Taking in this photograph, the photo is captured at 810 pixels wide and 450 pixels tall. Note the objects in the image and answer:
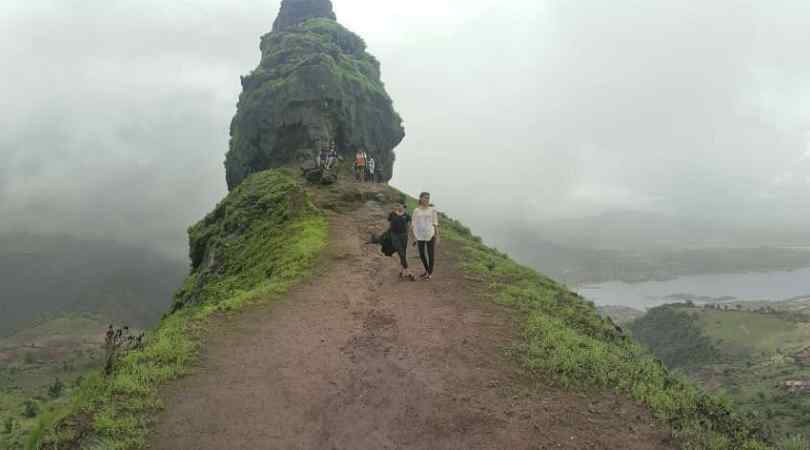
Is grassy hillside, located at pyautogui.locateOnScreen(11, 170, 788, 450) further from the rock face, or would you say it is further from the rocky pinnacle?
the rocky pinnacle

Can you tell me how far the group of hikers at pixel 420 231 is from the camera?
656 inches

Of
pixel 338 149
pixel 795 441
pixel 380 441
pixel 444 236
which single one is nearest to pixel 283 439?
pixel 380 441

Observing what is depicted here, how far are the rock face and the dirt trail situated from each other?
5457 cm

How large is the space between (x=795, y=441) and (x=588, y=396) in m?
3.75

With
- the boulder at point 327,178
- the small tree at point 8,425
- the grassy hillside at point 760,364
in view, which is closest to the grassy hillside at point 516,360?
the boulder at point 327,178

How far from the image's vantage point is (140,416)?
8.91 meters

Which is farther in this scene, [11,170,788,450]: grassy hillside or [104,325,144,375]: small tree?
[104,325,144,375]: small tree

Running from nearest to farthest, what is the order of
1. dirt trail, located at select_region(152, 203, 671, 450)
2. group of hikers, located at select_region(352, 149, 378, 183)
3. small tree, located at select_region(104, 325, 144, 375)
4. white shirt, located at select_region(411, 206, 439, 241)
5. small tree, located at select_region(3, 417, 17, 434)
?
dirt trail, located at select_region(152, 203, 671, 450), small tree, located at select_region(104, 325, 144, 375), white shirt, located at select_region(411, 206, 439, 241), group of hikers, located at select_region(352, 149, 378, 183), small tree, located at select_region(3, 417, 17, 434)

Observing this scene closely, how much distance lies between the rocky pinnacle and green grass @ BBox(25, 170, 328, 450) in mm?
89098

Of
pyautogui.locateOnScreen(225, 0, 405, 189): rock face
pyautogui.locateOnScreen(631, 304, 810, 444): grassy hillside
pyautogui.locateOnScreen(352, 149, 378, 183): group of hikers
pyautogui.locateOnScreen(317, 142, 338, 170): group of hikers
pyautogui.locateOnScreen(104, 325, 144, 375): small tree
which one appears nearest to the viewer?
pyautogui.locateOnScreen(104, 325, 144, 375): small tree

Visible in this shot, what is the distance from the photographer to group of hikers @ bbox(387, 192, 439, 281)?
16.7m

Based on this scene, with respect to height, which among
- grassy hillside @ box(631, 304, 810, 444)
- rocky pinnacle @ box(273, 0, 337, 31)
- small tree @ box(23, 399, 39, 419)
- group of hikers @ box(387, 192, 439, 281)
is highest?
rocky pinnacle @ box(273, 0, 337, 31)

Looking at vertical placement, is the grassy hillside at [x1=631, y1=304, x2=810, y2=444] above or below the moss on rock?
below

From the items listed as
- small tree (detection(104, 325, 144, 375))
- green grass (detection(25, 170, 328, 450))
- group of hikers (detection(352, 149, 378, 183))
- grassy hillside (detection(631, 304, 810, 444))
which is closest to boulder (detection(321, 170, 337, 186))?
green grass (detection(25, 170, 328, 450))
